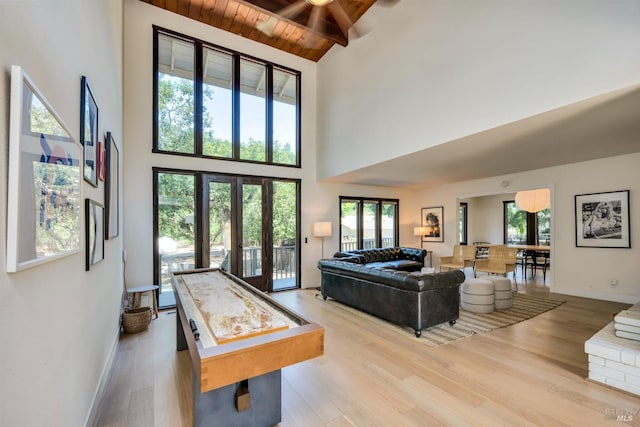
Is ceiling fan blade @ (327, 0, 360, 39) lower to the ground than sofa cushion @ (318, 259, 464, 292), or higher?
higher

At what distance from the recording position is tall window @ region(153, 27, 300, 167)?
16.9 ft

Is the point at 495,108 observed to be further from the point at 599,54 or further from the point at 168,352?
the point at 168,352

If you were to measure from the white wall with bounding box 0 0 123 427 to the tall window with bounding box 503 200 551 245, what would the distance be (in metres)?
11.5

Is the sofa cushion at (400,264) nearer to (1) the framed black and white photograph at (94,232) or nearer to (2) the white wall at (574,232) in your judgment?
(2) the white wall at (574,232)

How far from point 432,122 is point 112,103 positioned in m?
4.08

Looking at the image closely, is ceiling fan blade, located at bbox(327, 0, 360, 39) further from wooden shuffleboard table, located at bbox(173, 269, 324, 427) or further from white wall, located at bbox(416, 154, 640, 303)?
white wall, located at bbox(416, 154, 640, 303)

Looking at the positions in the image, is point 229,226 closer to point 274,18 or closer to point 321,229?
point 321,229

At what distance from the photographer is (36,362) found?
111cm

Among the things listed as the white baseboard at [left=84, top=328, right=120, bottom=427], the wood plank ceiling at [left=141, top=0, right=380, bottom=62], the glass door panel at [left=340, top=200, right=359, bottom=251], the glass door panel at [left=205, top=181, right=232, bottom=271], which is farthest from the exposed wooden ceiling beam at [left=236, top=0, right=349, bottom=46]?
the white baseboard at [left=84, top=328, right=120, bottom=427]

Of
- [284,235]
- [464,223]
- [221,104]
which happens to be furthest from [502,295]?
[464,223]

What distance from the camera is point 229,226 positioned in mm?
5586

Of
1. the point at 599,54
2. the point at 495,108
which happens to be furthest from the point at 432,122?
the point at 599,54

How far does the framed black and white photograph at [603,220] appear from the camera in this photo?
15.8 feet

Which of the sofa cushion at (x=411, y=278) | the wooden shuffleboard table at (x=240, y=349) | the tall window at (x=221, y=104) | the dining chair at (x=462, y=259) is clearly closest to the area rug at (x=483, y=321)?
the sofa cushion at (x=411, y=278)
